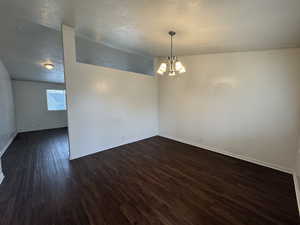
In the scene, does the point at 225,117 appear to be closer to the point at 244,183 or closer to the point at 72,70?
the point at 244,183

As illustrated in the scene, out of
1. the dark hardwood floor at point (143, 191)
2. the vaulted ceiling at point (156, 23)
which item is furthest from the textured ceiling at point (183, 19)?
the dark hardwood floor at point (143, 191)

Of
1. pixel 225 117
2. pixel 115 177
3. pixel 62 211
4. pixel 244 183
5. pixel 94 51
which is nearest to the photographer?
pixel 62 211

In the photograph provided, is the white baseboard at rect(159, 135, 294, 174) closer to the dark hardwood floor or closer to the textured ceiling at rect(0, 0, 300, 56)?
the dark hardwood floor

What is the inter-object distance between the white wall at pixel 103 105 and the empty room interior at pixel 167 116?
0.09 ft

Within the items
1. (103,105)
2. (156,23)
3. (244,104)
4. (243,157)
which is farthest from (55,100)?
(243,157)

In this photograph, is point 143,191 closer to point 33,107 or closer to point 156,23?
point 156,23

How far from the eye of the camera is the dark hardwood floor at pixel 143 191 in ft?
5.25

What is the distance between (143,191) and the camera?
207 centimetres

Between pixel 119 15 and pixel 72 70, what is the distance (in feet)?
5.43

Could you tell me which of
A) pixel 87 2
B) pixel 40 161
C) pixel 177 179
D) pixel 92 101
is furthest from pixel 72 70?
pixel 177 179

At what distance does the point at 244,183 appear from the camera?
7.43 ft

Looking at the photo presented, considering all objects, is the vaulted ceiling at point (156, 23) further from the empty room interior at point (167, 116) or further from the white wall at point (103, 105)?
the white wall at point (103, 105)

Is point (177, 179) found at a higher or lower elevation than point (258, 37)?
lower

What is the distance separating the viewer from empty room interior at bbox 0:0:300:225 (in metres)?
1.74
